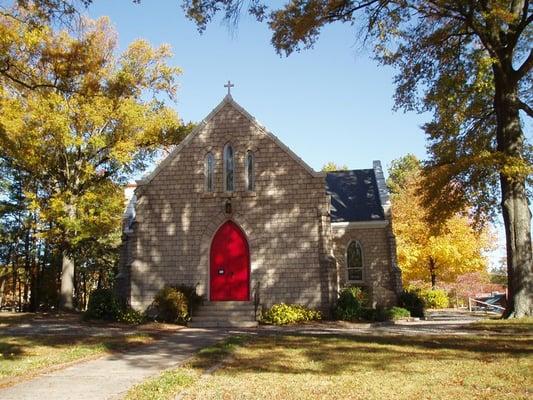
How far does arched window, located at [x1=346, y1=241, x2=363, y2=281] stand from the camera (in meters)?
24.3

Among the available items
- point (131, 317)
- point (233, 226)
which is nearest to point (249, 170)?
point (233, 226)

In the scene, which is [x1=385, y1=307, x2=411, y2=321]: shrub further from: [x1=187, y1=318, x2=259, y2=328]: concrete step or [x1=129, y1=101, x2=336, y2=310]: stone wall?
[x1=187, y1=318, x2=259, y2=328]: concrete step

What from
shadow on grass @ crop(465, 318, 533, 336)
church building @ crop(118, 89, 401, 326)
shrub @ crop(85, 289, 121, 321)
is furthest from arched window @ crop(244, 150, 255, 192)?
shadow on grass @ crop(465, 318, 533, 336)

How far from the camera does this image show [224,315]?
61.7ft

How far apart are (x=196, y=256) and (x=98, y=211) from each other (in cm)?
904

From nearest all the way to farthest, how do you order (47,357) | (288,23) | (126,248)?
(47,357), (288,23), (126,248)

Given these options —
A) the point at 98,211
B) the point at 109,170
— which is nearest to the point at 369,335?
the point at 98,211

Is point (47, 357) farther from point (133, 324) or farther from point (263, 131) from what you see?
point (263, 131)

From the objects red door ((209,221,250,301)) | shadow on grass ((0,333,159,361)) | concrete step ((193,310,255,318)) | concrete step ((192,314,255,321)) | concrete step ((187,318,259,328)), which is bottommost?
concrete step ((187,318,259,328))

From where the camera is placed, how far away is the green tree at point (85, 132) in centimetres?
2328

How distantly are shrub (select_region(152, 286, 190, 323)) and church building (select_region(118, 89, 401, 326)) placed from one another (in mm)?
561

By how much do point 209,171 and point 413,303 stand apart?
34.7 ft

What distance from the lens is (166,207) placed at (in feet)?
67.2

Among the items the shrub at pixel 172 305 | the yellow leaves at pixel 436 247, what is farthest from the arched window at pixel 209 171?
the yellow leaves at pixel 436 247
